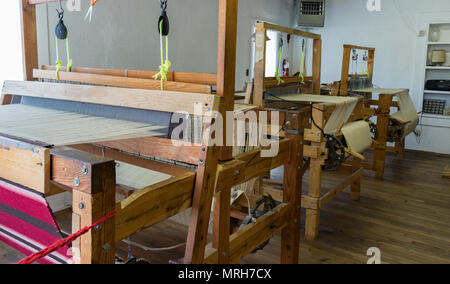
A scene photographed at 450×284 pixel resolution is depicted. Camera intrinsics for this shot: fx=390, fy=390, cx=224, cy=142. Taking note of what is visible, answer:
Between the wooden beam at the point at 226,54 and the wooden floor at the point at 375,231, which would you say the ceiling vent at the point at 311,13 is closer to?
the wooden floor at the point at 375,231

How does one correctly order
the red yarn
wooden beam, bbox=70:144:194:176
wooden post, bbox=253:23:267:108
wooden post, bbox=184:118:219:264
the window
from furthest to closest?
the window, wooden post, bbox=253:23:267:108, wooden beam, bbox=70:144:194:176, wooden post, bbox=184:118:219:264, the red yarn

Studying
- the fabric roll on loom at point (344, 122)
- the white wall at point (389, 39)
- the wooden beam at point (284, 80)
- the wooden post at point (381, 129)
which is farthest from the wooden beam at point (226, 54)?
the white wall at point (389, 39)

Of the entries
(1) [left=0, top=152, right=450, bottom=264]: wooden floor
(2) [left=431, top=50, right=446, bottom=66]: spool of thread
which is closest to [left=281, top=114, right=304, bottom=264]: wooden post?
(1) [left=0, top=152, right=450, bottom=264]: wooden floor

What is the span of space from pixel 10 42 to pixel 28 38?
1076 millimetres

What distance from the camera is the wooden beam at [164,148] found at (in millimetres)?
1152

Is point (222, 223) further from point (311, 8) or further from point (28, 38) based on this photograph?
point (311, 8)

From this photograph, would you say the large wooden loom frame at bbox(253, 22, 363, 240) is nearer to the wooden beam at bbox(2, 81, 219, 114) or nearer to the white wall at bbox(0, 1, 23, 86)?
the wooden beam at bbox(2, 81, 219, 114)

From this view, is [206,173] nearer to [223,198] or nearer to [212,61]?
[223,198]

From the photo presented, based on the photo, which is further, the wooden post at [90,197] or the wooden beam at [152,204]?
the wooden beam at [152,204]

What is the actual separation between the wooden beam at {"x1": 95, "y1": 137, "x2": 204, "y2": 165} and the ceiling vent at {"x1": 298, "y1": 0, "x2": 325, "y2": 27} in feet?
17.6

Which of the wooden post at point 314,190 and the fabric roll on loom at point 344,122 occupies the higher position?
the fabric roll on loom at point 344,122

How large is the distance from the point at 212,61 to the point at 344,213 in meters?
2.38

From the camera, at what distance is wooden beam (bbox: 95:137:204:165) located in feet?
3.78
